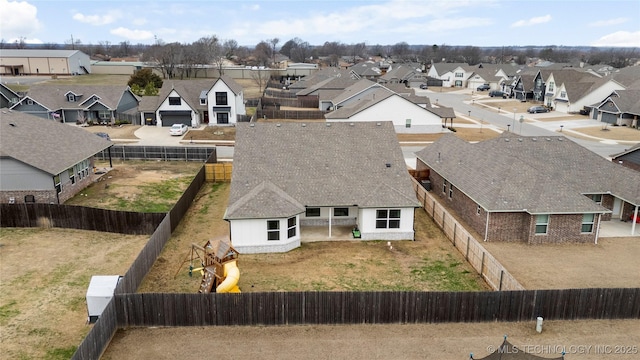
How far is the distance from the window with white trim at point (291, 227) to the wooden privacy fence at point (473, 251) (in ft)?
29.3

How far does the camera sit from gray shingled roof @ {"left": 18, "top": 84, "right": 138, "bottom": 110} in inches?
2446

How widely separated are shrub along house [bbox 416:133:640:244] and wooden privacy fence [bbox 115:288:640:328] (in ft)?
25.6

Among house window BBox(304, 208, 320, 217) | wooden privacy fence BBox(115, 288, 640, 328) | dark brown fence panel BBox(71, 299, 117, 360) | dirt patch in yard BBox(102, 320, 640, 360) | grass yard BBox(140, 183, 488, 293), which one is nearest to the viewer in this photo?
dark brown fence panel BBox(71, 299, 117, 360)

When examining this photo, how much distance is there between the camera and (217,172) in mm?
38375

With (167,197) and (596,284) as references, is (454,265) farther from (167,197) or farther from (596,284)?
(167,197)

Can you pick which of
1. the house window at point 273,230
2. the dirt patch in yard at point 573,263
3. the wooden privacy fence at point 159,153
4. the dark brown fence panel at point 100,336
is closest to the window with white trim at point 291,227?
the house window at point 273,230

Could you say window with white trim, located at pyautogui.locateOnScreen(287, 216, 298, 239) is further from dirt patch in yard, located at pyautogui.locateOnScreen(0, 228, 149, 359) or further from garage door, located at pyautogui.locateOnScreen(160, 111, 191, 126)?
garage door, located at pyautogui.locateOnScreen(160, 111, 191, 126)

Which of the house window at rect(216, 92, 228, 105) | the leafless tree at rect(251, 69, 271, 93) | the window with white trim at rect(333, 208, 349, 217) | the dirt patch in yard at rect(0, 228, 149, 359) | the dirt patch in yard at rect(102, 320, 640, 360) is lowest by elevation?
the dirt patch in yard at rect(102, 320, 640, 360)

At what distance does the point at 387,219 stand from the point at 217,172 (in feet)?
56.1

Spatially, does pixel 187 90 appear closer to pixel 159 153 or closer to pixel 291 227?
pixel 159 153

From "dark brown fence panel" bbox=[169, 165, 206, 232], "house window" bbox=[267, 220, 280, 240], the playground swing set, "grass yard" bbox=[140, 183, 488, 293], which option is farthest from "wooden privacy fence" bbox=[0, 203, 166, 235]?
the playground swing set

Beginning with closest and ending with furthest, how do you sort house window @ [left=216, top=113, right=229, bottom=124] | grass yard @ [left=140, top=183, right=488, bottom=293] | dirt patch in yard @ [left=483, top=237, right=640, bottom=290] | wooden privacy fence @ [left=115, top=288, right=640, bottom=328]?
wooden privacy fence @ [left=115, top=288, right=640, bottom=328] < grass yard @ [left=140, top=183, right=488, bottom=293] < dirt patch in yard @ [left=483, top=237, right=640, bottom=290] < house window @ [left=216, top=113, right=229, bottom=124]

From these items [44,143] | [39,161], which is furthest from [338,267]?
[44,143]

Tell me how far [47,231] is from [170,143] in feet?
87.6
